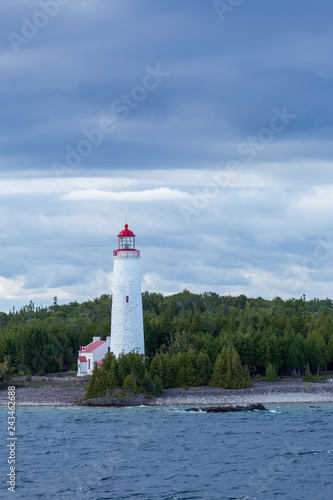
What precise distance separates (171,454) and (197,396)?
856 inches

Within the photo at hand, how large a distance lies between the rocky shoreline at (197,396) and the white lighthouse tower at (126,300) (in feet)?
18.9

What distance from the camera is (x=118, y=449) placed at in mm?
47594

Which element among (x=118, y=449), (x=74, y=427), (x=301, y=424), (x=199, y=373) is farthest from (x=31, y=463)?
(x=199, y=373)

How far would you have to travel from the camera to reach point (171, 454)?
46000mm

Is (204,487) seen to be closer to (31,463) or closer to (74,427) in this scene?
(31,463)

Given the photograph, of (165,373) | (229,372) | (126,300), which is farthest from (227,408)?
(126,300)

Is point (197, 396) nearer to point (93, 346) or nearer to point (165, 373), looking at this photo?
point (165, 373)

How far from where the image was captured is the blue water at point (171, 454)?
36812mm

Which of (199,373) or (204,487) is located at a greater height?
(199,373)

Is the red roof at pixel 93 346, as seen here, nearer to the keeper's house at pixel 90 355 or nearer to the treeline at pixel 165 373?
the keeper's house at pixel 90 355

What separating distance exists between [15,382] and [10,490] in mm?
44198

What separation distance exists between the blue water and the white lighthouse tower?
8.44 m

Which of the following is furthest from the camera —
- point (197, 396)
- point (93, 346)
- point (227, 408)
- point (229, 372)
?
point (93, 346)

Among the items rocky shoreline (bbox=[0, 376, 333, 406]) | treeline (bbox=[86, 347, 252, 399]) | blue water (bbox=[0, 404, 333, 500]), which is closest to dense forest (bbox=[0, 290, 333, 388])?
treeline (bbox=[86, 347, 252, 399])
